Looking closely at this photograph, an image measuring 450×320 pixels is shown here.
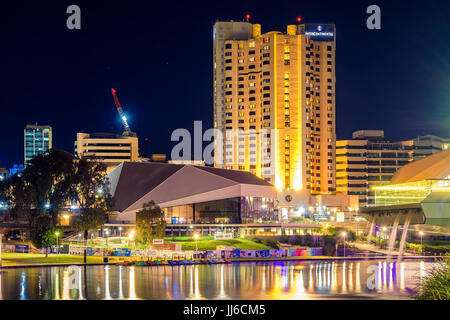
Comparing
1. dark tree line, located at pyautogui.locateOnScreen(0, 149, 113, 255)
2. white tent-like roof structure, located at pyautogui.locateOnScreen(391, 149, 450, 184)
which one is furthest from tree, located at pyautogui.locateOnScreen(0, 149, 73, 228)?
white tent-like roof structure, located at pyautogui.locateOnScreen(391, 149, 450, 184)

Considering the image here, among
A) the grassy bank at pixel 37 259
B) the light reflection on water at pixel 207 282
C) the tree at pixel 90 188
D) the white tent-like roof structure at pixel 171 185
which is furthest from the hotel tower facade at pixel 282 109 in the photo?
the light reflection on water at pixel 207 282

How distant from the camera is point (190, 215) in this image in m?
135

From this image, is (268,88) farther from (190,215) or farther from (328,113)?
(190,215)

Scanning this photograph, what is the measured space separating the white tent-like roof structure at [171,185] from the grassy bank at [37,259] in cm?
3707

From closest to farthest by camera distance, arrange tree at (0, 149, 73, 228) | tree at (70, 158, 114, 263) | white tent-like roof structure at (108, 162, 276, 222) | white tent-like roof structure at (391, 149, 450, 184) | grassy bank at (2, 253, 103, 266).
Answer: white tent-like roof structure at (391, 149, 450, 184)
grassy bank at (2, 253, 103, 266)
tree at (0, 149, 73, 228)
tree at (70, 158, 114, 263)
white tent-like roof structure at (108, 162, 276, 222)

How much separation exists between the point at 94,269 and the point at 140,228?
25.7 metres

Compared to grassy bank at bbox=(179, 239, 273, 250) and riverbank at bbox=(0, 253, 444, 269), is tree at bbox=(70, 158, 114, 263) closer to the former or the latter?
riverbank at bbox=(0, 253, 444, 269)

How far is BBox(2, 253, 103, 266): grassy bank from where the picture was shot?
268 ft

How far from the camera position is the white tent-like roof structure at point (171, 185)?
130750 mm

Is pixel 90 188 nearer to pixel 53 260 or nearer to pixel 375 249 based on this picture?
pixel 53 260

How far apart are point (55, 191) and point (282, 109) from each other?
9660 cm

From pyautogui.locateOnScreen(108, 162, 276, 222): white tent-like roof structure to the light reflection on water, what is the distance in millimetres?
46782

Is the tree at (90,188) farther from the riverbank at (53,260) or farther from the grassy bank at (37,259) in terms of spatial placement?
the riverbank at (53,260)
